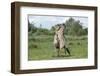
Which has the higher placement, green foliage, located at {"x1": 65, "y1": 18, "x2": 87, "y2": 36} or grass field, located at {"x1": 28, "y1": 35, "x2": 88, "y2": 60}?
green foliage, located at {"x1": 65, "y1": 18, "x2": 87, "y2": 36}

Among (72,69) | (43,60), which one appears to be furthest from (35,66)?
(72,69)

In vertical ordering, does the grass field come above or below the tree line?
below

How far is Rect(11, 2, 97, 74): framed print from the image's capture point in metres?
1.52

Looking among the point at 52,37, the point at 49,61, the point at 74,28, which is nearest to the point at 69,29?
the point at 74,28

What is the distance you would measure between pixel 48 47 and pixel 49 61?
10 cm

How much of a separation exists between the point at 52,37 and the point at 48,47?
2.9 inches

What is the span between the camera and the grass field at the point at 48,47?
5.18 feet

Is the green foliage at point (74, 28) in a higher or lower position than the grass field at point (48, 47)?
higher

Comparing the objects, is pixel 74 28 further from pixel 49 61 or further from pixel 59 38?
pixel 49 61

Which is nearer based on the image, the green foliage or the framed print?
the framed print

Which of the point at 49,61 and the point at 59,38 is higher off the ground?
the point at 59,38

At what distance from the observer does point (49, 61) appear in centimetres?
162

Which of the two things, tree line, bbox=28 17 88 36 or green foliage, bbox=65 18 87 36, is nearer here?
tree line, bbox=28 17 88 36

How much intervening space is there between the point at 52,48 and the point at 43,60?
0.11 m
